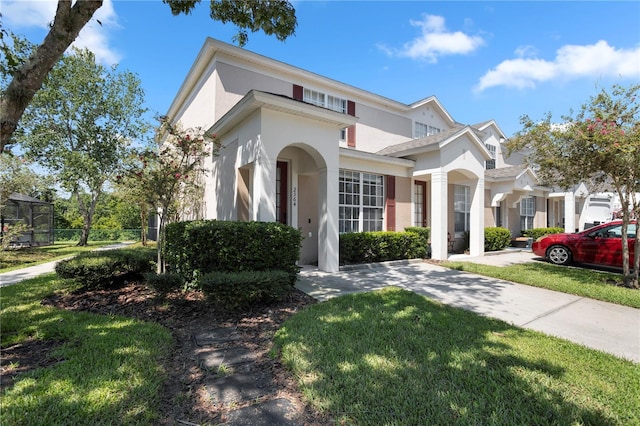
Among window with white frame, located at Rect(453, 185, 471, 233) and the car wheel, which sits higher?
window with white frame, located at Rect(453, 185, 471, 233)

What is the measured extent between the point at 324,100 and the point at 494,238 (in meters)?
10.2

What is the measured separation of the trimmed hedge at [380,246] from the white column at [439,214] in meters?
0.45

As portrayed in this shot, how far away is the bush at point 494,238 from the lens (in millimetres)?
13859

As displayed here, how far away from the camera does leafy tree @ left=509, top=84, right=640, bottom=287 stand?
632 centimetres

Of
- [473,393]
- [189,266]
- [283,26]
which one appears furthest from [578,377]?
[283,26]

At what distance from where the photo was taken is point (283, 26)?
6457 mm

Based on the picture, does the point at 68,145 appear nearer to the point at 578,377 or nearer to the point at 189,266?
the point at 189,266

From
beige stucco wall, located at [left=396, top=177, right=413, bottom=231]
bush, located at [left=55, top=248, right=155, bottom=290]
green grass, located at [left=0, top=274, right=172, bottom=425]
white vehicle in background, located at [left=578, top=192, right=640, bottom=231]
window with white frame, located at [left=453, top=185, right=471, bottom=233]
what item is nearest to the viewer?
green grass, located at [left=0, top=274, right=172, bottom=425]

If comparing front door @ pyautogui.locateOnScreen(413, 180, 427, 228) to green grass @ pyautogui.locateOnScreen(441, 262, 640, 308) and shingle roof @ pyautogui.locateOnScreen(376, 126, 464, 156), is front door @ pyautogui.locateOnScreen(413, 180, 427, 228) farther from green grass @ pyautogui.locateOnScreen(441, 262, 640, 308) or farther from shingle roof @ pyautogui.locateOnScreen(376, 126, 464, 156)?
green grass @ pyautogui.locateOnScreen(441, 262, 640, 308)

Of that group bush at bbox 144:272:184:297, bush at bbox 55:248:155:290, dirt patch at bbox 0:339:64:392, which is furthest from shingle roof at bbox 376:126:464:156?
dirt patch at bbox 0:339:64:392

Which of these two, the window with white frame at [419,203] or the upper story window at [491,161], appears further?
the upper story window at [491,161]

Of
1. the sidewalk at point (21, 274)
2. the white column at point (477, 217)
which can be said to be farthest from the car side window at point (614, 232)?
the sidewalk at point (21, 274)

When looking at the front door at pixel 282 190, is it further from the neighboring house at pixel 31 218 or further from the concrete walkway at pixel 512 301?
the neighboring house at pixel 31 218

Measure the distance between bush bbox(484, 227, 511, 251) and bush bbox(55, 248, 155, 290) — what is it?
13656 mm
